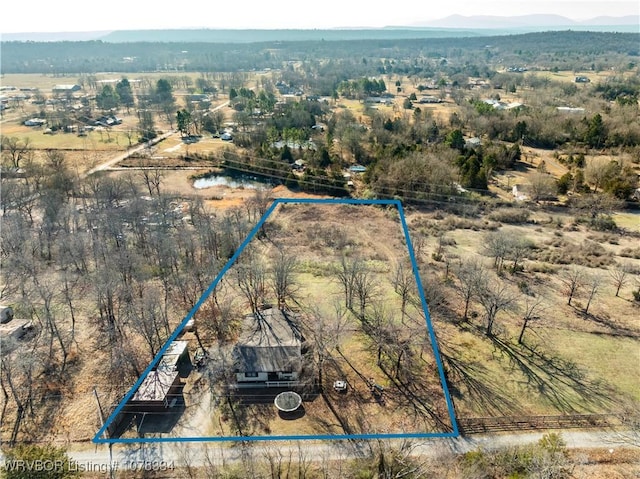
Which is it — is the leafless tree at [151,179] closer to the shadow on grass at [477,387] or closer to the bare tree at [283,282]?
the bare tree at [283,282]

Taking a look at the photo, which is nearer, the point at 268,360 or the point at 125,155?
the point at 268,360

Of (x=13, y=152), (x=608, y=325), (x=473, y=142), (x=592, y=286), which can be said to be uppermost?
(x=13, y=152)

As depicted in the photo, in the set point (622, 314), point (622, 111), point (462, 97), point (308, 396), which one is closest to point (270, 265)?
point (308, 396)

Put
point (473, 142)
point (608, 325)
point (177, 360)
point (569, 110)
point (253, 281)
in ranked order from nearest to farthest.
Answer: point (177, 360) → point (608, 325) → point (253, 281) → point (473, 142) → point (569, 110)

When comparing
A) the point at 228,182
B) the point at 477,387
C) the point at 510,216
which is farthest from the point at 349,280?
the point at 228,182

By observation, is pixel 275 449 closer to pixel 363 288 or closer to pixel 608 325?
pixel 363 288

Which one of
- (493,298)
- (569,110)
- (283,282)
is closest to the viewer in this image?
(493,298)

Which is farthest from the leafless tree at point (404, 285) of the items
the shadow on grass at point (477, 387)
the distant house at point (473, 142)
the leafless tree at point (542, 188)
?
the distant house at point (473, 142)
